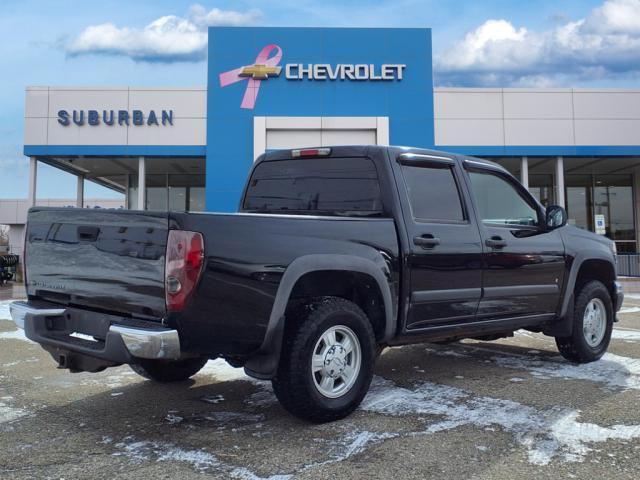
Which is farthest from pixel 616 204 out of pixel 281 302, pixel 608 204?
pixel 281 302

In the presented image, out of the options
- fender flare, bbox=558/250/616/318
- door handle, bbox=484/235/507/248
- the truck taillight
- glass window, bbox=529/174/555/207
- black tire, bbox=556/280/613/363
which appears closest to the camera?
the truck taillight

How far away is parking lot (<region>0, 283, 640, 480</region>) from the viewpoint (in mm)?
3055

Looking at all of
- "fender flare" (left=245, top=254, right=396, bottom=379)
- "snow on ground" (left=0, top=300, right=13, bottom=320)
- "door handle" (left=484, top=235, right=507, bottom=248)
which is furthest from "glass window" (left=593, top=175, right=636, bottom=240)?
"fender flare" (left=245, top=254, right=396, bottom=379)

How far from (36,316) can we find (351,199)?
235 centimetres

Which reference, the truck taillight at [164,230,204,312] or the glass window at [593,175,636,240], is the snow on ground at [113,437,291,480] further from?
the glass window at [593,175,636,240]

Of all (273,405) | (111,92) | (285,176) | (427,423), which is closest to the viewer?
(427,423)

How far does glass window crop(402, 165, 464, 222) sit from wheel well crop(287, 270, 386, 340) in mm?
711

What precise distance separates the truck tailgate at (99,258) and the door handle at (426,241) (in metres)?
1.90

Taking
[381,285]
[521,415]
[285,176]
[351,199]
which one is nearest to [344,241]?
[381,285]

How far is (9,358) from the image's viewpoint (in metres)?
6.31

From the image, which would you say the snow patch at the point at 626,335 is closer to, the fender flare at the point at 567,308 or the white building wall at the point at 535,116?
the fender flare at the point at 567,308

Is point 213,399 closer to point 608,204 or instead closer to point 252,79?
point 252,79

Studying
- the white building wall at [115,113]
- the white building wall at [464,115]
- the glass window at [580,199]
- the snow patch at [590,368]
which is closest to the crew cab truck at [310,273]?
the snow patch at [590,368]

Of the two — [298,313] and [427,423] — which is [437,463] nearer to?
[427,423]
